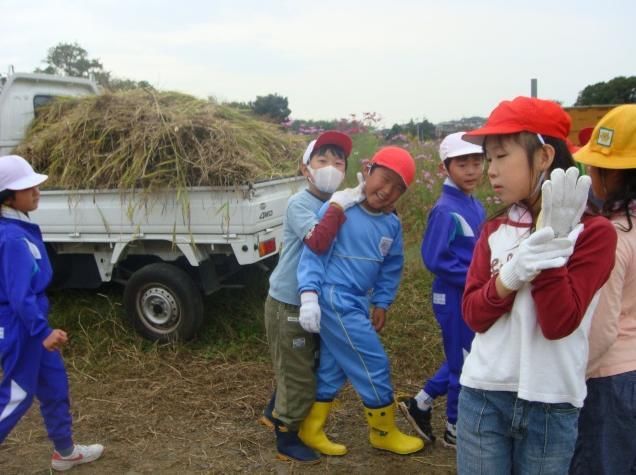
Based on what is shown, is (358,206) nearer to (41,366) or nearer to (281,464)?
(281,464)

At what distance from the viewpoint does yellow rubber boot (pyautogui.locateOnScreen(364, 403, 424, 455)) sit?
123 inches

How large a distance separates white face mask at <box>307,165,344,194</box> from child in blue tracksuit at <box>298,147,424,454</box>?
256mm

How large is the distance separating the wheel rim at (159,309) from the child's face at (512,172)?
3427 mm

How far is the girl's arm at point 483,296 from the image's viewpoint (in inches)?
66.4

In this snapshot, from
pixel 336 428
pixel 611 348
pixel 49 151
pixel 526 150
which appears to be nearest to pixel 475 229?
pixel 611 348

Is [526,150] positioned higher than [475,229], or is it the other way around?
[526,150]

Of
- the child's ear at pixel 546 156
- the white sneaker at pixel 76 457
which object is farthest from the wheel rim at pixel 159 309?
the child's ear at pixel 546 156

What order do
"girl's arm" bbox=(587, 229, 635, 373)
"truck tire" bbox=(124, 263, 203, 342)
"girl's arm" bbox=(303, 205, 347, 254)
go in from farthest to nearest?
"truck tire" bbox=(124, 263, 203, 342)
"girl's arm" bbox=(303, 205, 347, 254)
"girl's arm" bbox=(587, 229, 635, 373)

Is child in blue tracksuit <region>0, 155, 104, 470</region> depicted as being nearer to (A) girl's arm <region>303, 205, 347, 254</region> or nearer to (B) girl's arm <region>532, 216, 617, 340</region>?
(A) girl's arm <region>303, 205, 347, 254</region>

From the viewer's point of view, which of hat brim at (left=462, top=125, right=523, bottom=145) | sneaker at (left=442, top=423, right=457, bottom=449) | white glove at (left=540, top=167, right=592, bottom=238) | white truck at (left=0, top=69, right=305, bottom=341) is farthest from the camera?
white truck at (left=0, top=69, right=305, bottom=341)

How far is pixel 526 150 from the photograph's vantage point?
1.73 meters

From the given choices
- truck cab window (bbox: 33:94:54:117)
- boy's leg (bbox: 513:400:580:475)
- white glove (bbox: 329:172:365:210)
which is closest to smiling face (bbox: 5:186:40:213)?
white glove (bbox: 329:172:365:210)

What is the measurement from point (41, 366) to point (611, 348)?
2641 millimetres

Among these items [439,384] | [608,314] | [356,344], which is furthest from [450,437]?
[608,314]
